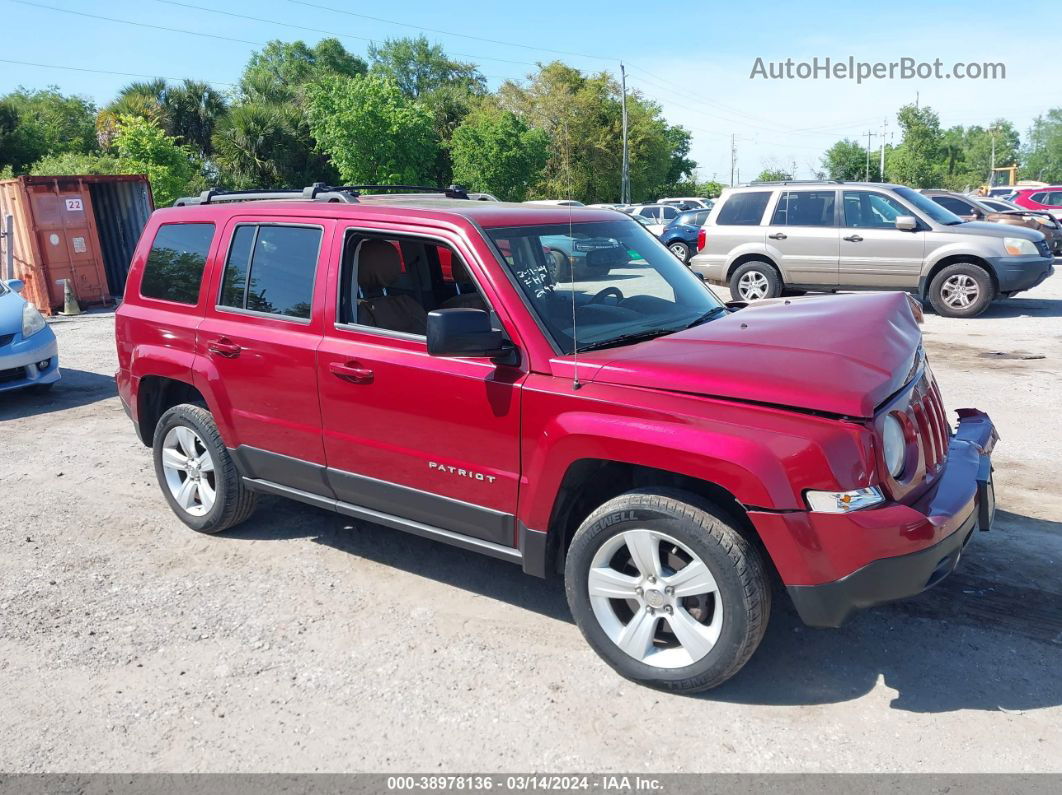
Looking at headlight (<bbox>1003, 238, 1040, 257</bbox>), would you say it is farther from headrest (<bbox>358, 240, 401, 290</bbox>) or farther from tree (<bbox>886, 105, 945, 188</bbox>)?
tree (<bbox>886, 105, 945, 188</bbox>)

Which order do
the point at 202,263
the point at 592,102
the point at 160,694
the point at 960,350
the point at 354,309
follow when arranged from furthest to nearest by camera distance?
the point at 592,102 → the point at 960,350 → the point at 202,263 → the point at 354,309 → the point at 160,694

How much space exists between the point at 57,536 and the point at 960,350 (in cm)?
942

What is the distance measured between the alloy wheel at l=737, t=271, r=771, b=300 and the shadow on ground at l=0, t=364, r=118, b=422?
889cm

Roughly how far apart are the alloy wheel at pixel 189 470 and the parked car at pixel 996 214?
14.6 metres

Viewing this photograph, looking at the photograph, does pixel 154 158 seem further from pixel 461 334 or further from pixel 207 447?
pixel 461 334

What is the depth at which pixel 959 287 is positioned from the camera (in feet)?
41.1

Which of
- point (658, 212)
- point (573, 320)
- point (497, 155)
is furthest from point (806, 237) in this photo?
point (497, 155)

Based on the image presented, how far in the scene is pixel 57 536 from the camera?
5359 millimetres

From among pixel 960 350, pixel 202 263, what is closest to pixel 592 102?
pixel 960 350

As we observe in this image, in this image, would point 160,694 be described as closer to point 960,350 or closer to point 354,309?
point 354,309

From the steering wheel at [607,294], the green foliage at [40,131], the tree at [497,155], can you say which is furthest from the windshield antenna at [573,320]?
the green foliage at [40,131]

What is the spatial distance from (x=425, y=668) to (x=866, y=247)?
10.9m

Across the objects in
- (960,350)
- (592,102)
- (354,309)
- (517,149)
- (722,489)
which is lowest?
(960,350)

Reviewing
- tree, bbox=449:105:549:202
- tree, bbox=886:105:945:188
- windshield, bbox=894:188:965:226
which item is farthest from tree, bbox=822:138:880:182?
windshield, bbox=894:188:965:226
